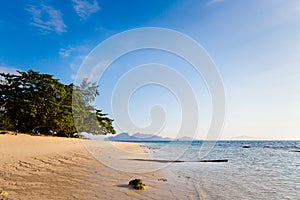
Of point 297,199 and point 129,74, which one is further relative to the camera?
point 129,74

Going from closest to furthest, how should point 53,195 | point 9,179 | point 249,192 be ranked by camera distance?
point 53,195 < point 9,179 < point 249,192

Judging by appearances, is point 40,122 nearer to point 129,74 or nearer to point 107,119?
point 107,119

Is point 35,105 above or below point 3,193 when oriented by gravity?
above

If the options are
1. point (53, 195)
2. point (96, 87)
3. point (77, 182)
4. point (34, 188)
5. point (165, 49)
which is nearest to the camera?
point (53, 195)

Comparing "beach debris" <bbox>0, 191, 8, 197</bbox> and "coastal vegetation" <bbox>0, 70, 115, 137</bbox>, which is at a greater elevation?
"coastal vegetation" <bbox>0, 70, 115, 137</bbox>

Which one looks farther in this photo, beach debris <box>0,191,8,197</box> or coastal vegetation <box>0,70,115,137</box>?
coastal vegetation <box>0,70,115,137</box>

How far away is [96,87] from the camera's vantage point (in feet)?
167

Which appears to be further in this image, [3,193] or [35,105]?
[35,105]

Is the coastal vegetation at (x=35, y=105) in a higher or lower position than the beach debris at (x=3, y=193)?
higher

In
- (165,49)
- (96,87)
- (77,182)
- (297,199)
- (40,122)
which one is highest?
(96,87)

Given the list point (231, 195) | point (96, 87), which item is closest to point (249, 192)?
point (231, 195)

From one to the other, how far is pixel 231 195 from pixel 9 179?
746cm

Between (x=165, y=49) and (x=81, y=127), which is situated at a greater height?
(x=165, y=49)

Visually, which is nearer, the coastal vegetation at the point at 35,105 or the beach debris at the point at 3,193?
the beach debris at the point at 3,193
